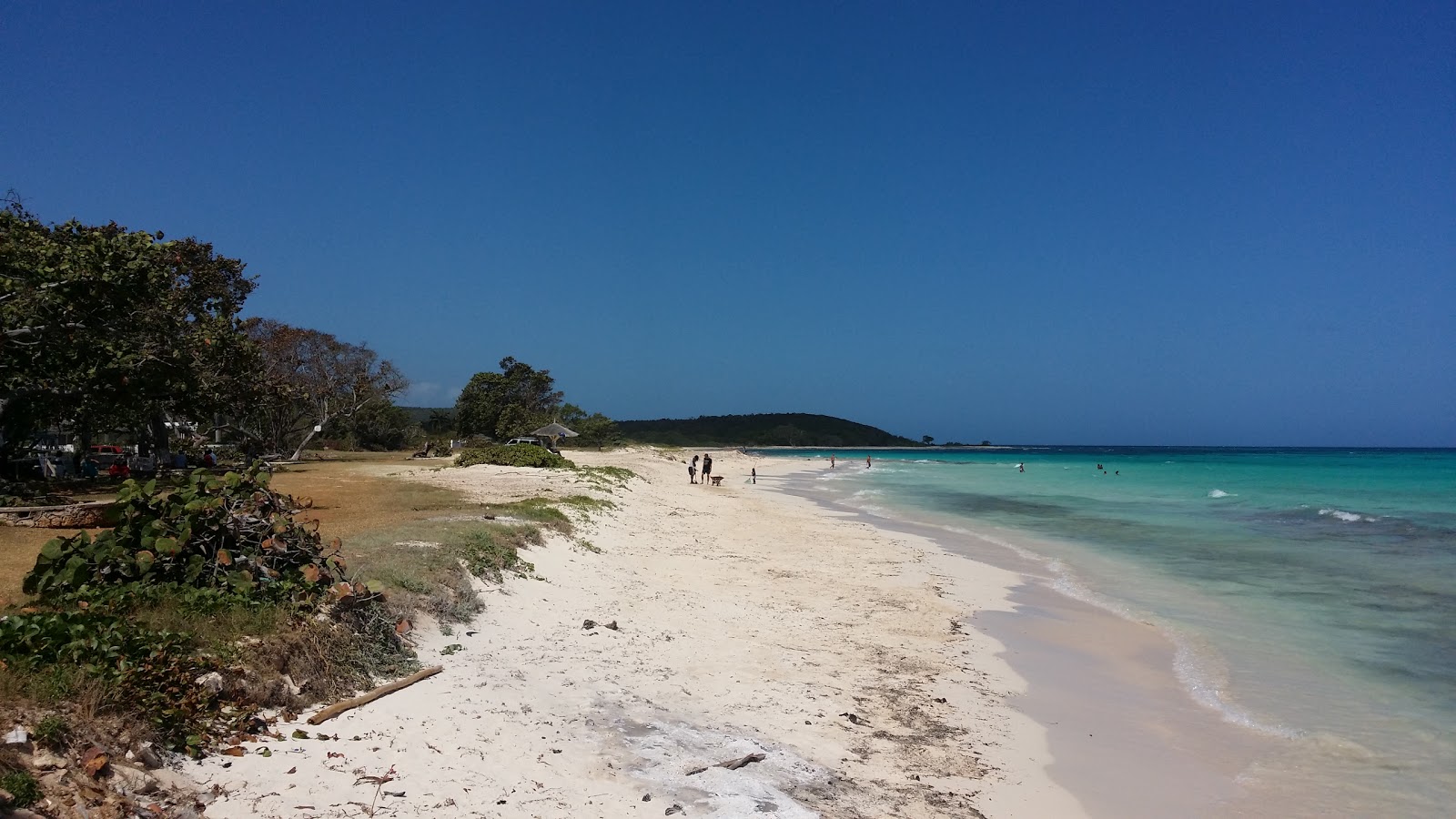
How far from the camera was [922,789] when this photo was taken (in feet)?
18.6

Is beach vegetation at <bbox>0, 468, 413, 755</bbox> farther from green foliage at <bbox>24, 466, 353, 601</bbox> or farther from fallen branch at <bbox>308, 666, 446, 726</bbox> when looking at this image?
fallen branch at <bbox>308, 666, 446, 726</bbox>

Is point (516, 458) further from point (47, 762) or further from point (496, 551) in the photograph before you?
point (47, 762)

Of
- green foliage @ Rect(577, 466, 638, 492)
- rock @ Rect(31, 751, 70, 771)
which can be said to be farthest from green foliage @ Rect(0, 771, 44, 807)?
green foliage @ Rect(577, 466, 638, 492)

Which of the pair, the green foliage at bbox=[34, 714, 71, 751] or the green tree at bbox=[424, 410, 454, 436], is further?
the green tree at bbox=[424, 410, 454, 436]

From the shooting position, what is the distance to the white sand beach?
4734 mm

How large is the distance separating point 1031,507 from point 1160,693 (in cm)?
2399

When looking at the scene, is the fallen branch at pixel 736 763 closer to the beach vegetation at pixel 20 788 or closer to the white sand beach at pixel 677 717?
the white sand beach at pixel 677 717

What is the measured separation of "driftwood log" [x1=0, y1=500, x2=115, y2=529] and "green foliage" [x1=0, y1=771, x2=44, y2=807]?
409 inches

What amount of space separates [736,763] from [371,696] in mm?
2656

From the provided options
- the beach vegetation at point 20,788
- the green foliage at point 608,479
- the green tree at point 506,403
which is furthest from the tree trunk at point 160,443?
the green tree at point 506,403

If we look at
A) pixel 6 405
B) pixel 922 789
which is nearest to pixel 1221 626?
pixel 922 789

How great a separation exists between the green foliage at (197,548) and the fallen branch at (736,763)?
3.34 meters

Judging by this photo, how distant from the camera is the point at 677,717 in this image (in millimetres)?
6461

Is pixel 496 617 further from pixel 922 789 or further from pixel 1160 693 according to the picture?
pixel 1160 693
